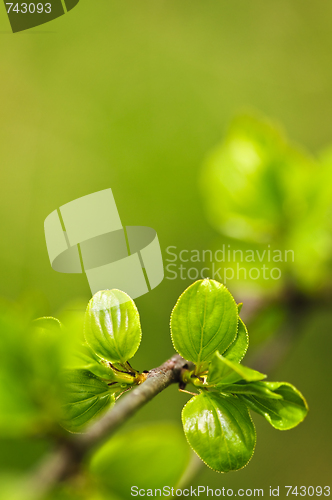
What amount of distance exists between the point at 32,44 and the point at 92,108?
173mm

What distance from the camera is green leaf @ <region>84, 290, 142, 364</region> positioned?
0.72ft

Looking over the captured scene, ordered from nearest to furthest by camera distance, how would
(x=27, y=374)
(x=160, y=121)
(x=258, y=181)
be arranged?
(x=27, y=374), (x=258, y=181), (x=160, y=121)

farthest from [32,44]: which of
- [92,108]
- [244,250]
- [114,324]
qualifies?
[114,324]

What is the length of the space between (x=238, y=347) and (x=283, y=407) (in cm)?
4

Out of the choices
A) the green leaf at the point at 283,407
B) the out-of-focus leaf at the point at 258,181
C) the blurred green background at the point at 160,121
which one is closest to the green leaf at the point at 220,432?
the green leaf at the point at 283,407

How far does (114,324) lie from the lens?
0.22m

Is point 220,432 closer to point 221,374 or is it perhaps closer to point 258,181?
point 221,374

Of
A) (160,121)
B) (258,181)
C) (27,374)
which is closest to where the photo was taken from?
(27,374)

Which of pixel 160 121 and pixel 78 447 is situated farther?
pixel 160 121

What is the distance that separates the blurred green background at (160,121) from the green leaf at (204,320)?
1.30 feet

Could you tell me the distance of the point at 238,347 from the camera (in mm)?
212

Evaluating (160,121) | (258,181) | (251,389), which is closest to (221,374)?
(251,389)

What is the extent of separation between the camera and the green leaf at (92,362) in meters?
0.21

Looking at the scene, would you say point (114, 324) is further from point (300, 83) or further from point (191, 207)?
point (300, 83)
